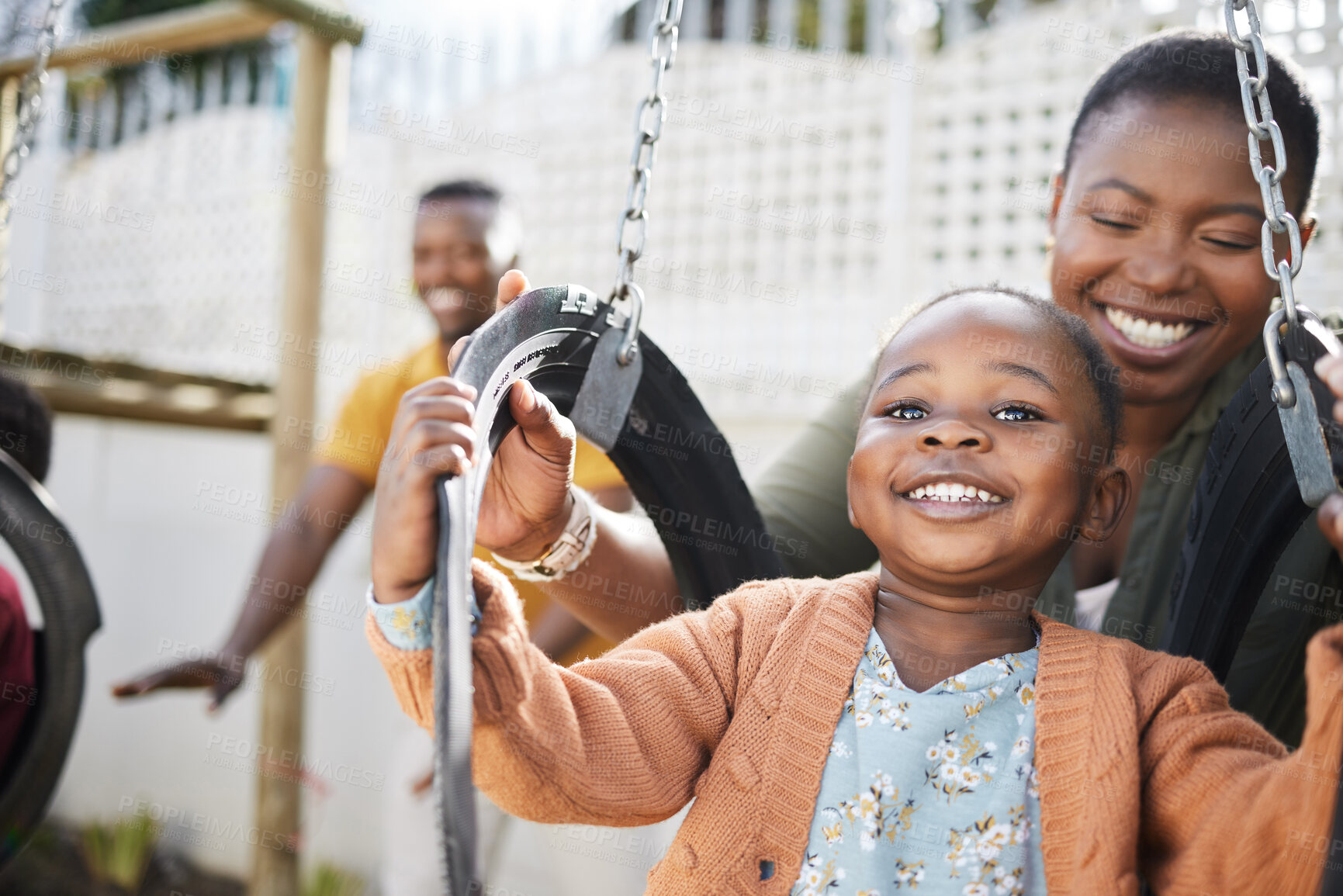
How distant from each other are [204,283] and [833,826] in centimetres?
531

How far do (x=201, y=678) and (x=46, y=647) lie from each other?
0.83m

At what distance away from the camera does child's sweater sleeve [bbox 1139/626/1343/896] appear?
0.85 m

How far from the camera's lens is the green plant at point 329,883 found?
4.06 meters

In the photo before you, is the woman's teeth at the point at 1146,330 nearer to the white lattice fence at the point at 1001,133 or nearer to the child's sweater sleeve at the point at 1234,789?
the child's sweater sleeve at the point at 1234,789

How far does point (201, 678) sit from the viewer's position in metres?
2.57

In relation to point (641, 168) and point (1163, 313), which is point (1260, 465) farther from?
point (641, 168)

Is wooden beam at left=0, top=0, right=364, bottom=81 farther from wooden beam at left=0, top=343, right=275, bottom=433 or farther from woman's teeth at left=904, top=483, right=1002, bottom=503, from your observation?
woman's teeth at left=904, top=483, right=1002, bottom=503

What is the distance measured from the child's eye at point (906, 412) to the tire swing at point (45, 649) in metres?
1.30

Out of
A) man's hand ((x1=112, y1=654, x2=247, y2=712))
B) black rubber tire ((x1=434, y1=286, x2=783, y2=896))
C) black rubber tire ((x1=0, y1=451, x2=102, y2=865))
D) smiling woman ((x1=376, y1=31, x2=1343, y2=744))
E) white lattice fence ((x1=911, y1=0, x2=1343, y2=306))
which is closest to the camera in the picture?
black rubber tire ((x1=434, y1=286, x2=783, y2=896))

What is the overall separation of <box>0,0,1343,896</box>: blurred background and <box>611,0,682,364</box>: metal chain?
2.58 metres

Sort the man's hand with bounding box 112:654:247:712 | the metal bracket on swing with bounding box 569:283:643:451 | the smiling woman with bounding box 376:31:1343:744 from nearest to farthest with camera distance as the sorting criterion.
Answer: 1. the metal bracket on swing with bounding box 569:283:643:451
2. the smiling woman with bounding box 376:31:1343:744
3. the man's hand with bounding box 112:654:247:712

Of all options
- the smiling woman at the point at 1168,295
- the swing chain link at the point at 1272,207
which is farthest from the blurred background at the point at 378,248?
the swing chain link at the point at 1272,207

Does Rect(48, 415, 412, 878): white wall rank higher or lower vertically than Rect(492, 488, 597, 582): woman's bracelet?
lower

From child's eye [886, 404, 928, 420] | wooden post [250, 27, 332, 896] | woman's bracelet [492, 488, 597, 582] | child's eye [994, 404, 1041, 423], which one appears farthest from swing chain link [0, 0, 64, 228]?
child's eye [994, 404, 1041, 423]
